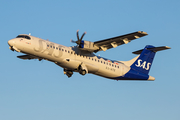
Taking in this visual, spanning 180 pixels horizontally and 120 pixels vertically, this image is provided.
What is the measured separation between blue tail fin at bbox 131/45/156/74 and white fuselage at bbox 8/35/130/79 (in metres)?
1.64

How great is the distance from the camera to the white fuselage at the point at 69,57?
2092cm

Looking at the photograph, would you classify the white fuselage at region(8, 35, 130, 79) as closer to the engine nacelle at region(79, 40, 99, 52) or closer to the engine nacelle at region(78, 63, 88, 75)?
the engine nacelle at region(78, 63, 88, 75)

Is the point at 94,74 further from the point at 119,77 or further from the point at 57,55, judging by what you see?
the point at 57,55

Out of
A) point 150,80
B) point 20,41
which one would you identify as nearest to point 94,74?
point 150,80

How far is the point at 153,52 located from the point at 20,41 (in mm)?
14324

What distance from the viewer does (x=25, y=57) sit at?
2655 cm

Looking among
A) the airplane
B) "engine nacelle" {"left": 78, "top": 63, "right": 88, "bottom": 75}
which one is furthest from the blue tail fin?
"engine nacelle" {"left": 78, "top": 63, "right": 88, "bottom": 75}

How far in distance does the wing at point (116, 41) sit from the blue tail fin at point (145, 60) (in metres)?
4.70

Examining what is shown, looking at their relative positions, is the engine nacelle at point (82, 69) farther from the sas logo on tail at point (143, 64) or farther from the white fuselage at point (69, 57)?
the sas logo on tail at point (143, 64)

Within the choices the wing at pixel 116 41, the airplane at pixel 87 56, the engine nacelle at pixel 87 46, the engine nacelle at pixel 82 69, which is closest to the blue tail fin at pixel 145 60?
the airplane at pixel 87 56

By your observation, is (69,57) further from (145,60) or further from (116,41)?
(145,60)

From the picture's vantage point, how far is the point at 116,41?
22.8m

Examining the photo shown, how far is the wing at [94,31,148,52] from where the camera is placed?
2156cm

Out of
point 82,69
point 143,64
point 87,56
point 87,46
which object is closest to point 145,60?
point 143,64
